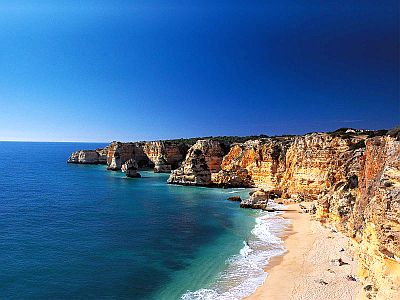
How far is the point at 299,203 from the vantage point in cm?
4609

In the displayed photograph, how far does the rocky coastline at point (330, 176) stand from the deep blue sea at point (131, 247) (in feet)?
21.5

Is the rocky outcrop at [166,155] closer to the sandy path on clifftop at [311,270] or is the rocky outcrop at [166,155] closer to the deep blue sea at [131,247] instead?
the deep blue sea at [131,247]

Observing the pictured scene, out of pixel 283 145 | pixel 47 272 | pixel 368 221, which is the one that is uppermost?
pixel 283 145

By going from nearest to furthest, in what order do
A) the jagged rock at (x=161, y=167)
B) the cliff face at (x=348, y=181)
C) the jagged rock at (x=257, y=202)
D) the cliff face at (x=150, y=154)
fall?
the cliff face at (x=348, y=181) → the jagged rock at (x=257, y=202) → the jagged rock at (x=161, y=167) → the cliff face at (x=150, y=154)

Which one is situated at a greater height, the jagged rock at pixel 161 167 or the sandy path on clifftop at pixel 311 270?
the jagged rock at pixel 161 167

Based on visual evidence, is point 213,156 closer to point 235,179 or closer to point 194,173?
point 194,173

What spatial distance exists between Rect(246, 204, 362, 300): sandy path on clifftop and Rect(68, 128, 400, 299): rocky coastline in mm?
1552

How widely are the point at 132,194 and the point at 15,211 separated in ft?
65.3

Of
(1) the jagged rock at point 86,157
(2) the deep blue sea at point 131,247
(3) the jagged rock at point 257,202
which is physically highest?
(1) the jagged rock at point 86,157

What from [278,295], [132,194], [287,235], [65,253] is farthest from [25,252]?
[132,194]

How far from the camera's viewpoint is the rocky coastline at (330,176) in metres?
11.0

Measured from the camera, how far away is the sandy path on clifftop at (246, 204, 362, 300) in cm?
1825

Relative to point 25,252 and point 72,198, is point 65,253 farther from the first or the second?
point 72,198

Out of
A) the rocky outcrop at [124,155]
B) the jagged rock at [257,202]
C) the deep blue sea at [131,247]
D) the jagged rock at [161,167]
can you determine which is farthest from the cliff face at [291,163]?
the rocky outcrop at [124,155]
